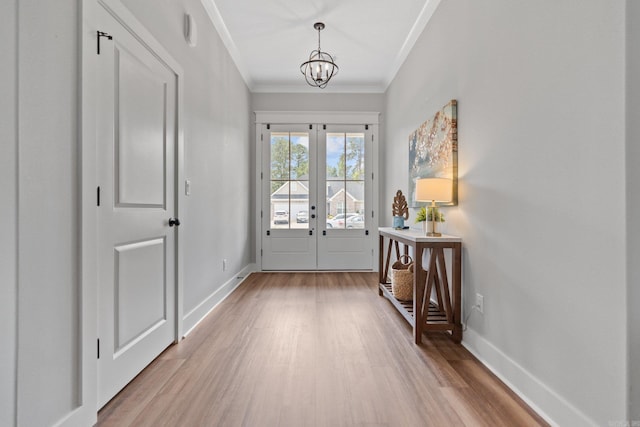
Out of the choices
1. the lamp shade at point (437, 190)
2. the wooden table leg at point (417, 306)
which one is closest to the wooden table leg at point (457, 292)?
the wooden table leg at point (417, 306)

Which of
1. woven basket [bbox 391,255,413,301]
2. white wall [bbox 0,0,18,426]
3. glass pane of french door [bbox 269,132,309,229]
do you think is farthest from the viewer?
glass pane of french door [bbox 269,132,309,229]

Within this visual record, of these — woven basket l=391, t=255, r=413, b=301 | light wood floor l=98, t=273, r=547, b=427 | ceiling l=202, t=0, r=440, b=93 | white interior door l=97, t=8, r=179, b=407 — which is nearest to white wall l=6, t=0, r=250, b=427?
white interior door l=97, t=8, r=179, b=407

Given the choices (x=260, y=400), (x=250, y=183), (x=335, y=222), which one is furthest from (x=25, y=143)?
(x=335, y=222)

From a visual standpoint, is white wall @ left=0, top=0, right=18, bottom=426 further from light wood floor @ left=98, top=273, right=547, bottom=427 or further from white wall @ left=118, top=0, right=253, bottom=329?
white wall @ left=118, top=0, right=253, bottom=329

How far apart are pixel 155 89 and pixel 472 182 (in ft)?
7.12

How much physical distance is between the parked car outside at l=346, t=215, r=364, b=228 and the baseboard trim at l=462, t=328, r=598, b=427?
2794 millimetres

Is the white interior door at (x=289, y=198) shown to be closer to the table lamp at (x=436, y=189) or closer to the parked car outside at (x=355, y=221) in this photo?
the parked car outside at (x=355, y=221)

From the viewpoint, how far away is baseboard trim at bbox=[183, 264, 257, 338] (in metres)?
2.36

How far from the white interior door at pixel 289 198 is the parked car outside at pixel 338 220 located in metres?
0.25

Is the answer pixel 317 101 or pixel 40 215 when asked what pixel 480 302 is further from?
pixel 317 101

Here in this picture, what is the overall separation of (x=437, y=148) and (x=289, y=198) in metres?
2.59

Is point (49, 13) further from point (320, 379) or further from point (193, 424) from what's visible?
point (320, 379)

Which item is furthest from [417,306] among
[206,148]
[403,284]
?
[206,148]

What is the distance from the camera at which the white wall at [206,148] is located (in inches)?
87.0
